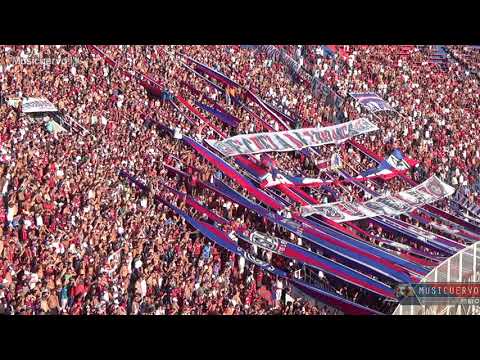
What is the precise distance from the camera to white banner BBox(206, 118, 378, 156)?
30.5 feet

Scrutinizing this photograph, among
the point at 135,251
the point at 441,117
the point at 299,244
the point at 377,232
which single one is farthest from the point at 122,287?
the point at 441,117

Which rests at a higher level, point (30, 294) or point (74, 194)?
point (74, 194)

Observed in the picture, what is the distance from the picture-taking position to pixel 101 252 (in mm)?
8992

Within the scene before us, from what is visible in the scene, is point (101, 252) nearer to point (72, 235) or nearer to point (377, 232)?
point (72, 235)

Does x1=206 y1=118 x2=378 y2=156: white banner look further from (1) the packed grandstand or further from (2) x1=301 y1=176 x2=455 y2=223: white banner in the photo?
(2) x1=301 y1=176 x2=455 y2=223: white banner

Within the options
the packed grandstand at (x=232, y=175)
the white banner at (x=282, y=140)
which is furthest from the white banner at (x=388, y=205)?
the white banner at (x=282, y=140)

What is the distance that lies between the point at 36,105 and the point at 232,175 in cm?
182

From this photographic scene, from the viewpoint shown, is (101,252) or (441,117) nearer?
(101,252)

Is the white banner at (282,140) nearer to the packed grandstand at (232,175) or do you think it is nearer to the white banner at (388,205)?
the packed grandstand at (232,175)

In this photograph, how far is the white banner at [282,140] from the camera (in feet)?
30.5

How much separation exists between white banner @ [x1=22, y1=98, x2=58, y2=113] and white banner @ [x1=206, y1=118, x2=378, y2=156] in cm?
142

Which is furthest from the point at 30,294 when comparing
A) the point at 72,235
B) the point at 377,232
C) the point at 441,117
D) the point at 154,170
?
the point at 441,117

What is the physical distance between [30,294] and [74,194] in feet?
3.05

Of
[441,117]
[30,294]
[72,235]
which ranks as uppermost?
[441,117]
